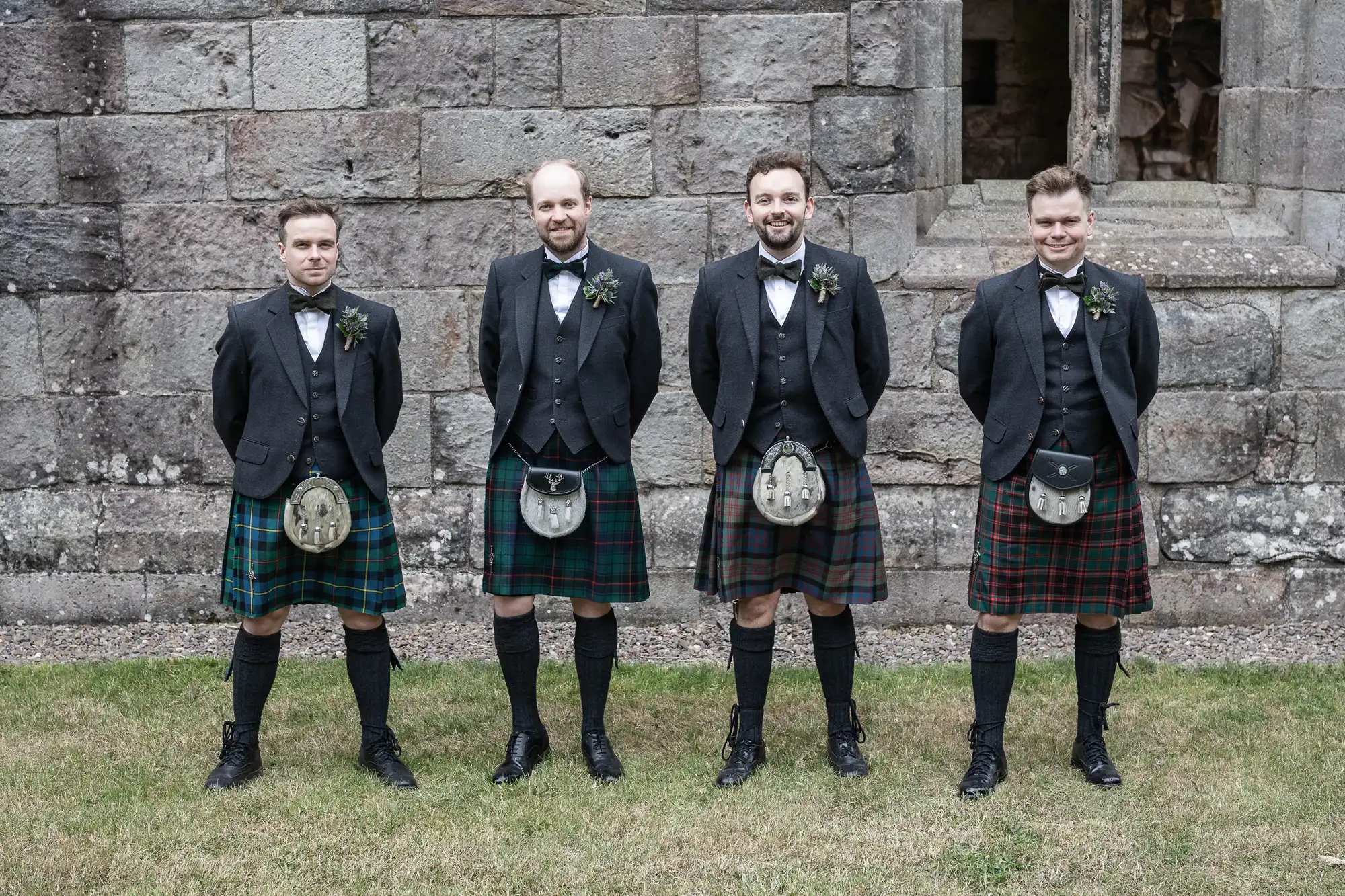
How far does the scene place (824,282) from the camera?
4430 mm

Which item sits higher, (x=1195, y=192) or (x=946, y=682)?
(x=1195, y=192)

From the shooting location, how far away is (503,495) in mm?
4547

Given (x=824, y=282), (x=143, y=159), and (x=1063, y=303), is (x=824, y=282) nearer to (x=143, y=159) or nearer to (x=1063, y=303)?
(x=1063, y=303)

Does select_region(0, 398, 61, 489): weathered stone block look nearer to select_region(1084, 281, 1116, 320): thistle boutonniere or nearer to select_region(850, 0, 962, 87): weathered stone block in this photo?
select_region(850, 0, 962, 87): weathered stone block

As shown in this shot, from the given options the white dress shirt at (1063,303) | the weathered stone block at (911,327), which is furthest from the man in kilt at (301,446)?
the weathered stone block at (911,327)

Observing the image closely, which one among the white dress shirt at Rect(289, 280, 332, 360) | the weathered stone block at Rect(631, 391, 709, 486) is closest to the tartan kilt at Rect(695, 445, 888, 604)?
the white dress shirt at Rect(289, 280, 332, 360)

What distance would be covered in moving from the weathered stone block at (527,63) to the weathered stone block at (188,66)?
102 centimetres

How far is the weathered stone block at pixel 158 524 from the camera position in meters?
6.42

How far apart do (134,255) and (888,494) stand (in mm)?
3297

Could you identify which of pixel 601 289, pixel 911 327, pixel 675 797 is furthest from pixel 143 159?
pixel 675 797

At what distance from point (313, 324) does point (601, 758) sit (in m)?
1.57

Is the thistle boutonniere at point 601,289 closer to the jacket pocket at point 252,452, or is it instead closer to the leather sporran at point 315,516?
the leather sporran at point 315,516

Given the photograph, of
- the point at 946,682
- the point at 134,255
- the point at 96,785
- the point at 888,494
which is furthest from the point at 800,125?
the point at 96,785

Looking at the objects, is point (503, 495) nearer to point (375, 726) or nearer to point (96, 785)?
point (375, 726)
